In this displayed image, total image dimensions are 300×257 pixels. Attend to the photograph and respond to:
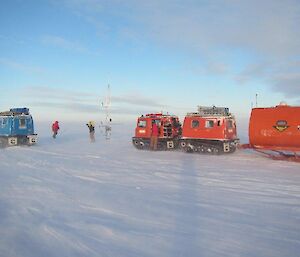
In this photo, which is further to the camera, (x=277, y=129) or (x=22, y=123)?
(x=22, y=123)

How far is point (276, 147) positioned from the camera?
15.0 metres

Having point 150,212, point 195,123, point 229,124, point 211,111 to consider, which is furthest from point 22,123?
point 150,212

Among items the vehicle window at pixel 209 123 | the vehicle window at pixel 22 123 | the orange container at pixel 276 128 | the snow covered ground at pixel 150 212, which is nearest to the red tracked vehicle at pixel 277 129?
the orange container at pixel 276 128

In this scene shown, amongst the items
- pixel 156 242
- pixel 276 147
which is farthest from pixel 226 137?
→ pixel 156 242

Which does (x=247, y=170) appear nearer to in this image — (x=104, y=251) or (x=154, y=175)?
(x=154, y=175)

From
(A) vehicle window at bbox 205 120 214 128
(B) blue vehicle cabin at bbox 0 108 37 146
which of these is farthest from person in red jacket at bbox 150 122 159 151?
(B) blue vehicle cabin at bbox 0 108 37 146

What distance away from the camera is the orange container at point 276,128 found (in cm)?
1443

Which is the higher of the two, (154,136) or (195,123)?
(195,123)

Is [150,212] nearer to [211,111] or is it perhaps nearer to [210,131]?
[210,131]

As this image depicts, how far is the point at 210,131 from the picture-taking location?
712 inches

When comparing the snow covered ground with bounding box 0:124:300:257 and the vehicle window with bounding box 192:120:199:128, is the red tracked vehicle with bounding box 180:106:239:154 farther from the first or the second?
the snow covered ground with bounding box 0:124:300:257

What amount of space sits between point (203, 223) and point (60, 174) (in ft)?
22.5

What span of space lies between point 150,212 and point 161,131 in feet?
44.0

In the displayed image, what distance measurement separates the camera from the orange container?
47.3 ft
